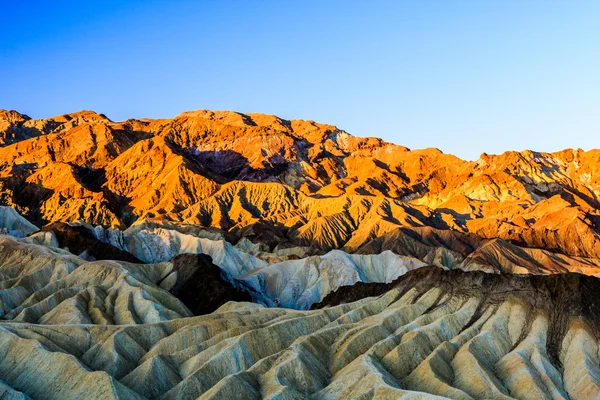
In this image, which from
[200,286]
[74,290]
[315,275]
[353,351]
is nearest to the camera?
[353,351]

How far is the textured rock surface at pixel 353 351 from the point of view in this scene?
52.4 meters

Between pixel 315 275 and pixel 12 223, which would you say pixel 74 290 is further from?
pixel 12 223

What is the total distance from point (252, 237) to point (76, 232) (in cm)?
5866

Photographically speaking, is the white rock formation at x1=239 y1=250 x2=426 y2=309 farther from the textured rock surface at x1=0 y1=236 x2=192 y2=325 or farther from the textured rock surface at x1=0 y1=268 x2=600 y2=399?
the textured rock surface at x1=0 y1=268 x2=600 y2=399

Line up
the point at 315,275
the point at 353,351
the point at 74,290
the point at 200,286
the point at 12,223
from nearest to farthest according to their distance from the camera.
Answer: the point at 353,351
the point at 74,290
the point at 200,286
the point at 315,275
the point at 12,223

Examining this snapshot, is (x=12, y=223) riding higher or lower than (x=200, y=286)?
higher

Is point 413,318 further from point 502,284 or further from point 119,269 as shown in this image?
point 119,269

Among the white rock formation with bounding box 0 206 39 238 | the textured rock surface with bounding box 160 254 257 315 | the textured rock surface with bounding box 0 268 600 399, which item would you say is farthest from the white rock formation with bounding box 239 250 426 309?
the white rock formation with bounding box 0 206 39 238

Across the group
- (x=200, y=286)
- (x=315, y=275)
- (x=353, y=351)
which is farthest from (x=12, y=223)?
(x=353, y=351)

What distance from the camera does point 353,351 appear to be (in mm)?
61531

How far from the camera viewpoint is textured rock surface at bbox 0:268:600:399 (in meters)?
52.4

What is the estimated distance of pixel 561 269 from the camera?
166375 millimetres

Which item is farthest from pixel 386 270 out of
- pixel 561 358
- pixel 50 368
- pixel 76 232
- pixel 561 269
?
pixel 50 368

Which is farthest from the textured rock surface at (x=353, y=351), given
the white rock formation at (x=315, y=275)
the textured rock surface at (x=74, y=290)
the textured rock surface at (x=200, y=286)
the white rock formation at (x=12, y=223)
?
the white rock formation at (x=12, y=223)
